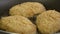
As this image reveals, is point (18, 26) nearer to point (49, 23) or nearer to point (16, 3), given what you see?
point (49, 23)

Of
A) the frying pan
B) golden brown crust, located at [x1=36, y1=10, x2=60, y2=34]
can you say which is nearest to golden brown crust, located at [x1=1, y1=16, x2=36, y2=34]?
golden brown crust, located at [x1=36, y1=10, x2=60, y2=34]

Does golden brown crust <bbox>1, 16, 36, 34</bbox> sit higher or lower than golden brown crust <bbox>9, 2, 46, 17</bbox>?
lower

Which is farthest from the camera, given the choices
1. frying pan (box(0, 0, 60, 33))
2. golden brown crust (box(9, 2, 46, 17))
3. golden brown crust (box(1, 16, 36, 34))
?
frying pan (box(0, 0, 60, 33))

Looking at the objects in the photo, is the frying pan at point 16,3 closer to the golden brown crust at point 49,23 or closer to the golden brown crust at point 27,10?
the golden brown crust at point 27,10

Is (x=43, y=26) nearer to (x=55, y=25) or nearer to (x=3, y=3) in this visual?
(x=55, y=25)

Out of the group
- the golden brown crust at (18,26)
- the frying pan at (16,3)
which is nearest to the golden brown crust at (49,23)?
the golden brown crust at (18,26)

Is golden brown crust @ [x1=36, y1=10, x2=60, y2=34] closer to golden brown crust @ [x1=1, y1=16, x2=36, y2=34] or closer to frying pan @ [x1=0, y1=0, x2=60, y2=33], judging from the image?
golden brown crust @ [x1=1, y1=16, x2=36, y2=34]

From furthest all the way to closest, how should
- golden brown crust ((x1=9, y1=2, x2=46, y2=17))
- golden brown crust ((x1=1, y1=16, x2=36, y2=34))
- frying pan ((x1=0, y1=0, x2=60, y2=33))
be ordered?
frying pan ((x1=0, y1=0, x2=60, y2=33)) < golden brown crust ((x1=9, y1=2, x2=46, y2=17)) < golden brown crust ((x1=1, y1=16, x2=36, y2=34))

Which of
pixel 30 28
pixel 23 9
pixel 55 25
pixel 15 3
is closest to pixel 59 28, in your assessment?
pixel 55 25

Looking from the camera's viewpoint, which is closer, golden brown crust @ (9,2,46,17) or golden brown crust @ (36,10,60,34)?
golden brown crust @ (36,10,60,34)
